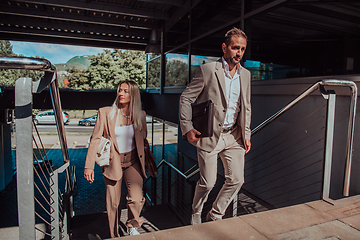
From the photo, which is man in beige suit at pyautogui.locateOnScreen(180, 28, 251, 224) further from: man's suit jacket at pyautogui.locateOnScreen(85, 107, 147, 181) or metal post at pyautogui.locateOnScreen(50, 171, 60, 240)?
metal post at pyautogui.locateOnScreen(50, 171, 60, 240)

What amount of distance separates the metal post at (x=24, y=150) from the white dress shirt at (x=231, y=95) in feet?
4.89

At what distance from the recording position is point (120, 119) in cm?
279

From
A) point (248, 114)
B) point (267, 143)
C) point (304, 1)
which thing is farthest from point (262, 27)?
point (248, 114)

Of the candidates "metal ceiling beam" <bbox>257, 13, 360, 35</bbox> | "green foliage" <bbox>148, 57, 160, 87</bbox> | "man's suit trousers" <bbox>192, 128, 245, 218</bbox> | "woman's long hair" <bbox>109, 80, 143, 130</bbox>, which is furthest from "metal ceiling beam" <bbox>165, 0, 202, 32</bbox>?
"man's suit trousers" <bbox>192, 128, 245, 218</bbox>

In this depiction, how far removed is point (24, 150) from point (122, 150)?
152 cm

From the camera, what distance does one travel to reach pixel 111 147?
8.76 feet

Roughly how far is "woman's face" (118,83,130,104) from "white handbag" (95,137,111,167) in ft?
1.59

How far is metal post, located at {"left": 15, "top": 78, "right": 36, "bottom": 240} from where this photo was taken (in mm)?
1234

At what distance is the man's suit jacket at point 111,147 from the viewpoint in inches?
104

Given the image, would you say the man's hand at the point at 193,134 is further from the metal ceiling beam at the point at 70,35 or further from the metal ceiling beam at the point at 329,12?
the metal ceiling beam at the point at 70,35

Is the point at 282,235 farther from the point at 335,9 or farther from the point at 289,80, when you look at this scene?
the point at 335,9

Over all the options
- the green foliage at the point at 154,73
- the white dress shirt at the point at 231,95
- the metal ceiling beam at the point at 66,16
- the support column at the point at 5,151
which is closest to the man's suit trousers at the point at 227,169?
the white dress shirt at the point at 231,95

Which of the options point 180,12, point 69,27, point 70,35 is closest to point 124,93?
point 180,12

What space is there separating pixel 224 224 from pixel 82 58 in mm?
14855
